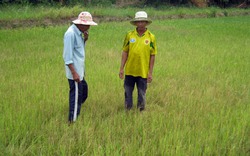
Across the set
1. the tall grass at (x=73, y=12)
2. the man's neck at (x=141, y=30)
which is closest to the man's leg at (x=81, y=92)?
the man's neck at (x=141, y=30)

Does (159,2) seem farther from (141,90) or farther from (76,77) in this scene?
(76,77)

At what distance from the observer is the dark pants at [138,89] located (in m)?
3.48

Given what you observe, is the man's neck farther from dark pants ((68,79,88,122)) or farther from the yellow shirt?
dark pants ((68,79,88,122))

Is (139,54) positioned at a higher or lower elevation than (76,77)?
higher

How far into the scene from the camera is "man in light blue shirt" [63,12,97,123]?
9.49 ft

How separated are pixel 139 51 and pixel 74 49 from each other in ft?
2.56

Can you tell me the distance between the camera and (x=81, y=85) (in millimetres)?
3139

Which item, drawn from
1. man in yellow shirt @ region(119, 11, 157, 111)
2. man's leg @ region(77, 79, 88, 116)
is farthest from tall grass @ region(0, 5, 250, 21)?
man in yellow shirt @ region(119, 11, 157, 111)

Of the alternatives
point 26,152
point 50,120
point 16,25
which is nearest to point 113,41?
point 16,25

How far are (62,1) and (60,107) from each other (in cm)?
1799

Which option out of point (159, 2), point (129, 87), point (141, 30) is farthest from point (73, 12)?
point (141, 30)

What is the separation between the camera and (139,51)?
3.30 metres

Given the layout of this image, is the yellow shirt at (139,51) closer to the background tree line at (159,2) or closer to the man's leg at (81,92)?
the man's leg at (81,92)

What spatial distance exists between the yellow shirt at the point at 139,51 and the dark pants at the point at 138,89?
0.31ft
